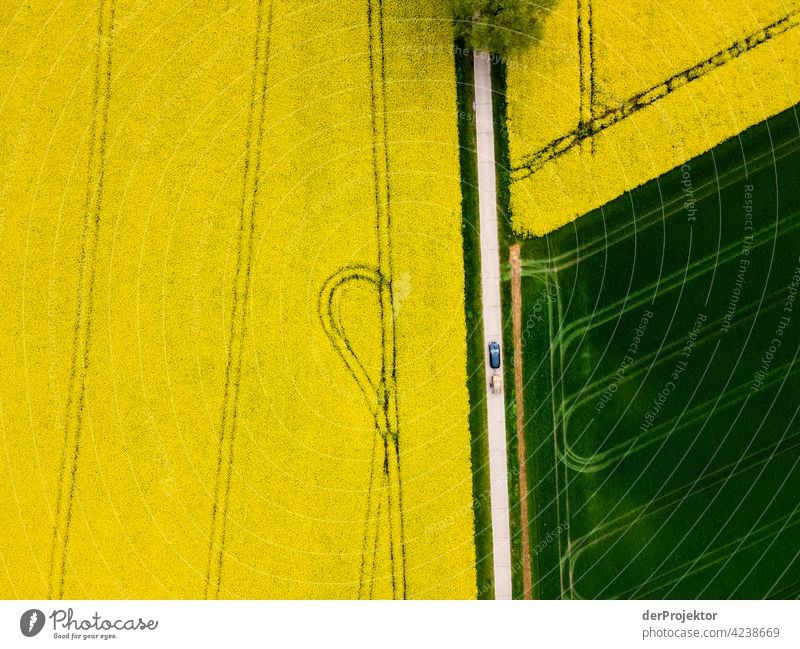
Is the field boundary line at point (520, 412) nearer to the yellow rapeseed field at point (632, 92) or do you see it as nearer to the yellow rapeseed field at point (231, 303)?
the yellow rapeseed field at point (632, 92)

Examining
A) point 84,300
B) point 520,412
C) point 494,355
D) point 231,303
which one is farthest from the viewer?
point 84,300

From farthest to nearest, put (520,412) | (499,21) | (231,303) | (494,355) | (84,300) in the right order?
(84,300), (231,303), (520,412), (494,355), (499,21)

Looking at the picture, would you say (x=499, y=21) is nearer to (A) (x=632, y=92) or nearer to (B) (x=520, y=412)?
(A) (x=632, y=92)

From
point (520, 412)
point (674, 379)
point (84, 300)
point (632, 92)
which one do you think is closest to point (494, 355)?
point (520, 412)

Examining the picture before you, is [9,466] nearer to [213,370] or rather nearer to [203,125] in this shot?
[213,370]

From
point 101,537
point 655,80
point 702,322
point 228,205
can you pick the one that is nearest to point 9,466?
point 101,537

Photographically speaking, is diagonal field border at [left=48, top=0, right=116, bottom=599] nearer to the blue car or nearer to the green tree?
the green tree

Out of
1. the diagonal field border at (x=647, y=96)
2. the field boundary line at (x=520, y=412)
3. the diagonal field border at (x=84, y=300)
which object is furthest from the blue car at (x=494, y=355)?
the diagonal field border at (x=84, y=300)
